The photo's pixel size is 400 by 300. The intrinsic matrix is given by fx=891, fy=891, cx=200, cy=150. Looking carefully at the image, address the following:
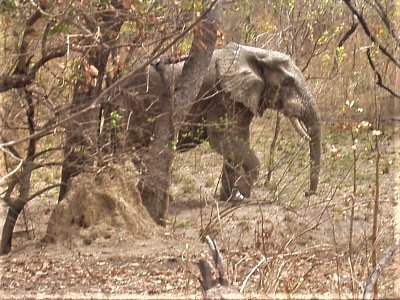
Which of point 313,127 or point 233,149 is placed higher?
Answer: point 313,127

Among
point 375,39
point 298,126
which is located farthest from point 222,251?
point 298,126

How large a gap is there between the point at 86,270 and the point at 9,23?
5.40ft

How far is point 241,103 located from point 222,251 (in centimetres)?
279

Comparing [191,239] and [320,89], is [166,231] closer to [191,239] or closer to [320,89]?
[191,239]

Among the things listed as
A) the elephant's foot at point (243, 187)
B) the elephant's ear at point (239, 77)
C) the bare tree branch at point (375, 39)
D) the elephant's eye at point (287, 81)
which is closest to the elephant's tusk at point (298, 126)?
the elephant's eye at point (287, 81)

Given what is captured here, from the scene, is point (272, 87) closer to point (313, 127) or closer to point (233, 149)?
point (313, 127)

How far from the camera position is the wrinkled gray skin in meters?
8.25

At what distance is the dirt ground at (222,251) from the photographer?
4.41 meters

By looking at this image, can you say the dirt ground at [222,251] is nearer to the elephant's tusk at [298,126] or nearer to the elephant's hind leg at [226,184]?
the elephant's hind leg at [226,184]

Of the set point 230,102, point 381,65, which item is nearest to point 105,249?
point 230,102

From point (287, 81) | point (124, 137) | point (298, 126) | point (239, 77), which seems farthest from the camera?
point (298, 126)

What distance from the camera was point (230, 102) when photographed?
8594mm

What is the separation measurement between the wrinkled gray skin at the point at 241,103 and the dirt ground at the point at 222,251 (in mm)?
293

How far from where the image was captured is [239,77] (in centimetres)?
852
